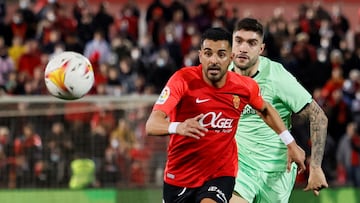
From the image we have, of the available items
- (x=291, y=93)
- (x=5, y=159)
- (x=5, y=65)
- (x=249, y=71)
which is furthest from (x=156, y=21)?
(x=291, y=93)

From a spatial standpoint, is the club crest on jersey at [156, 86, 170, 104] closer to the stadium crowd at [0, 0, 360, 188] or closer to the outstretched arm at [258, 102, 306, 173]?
the outstretched arm at [258, 102, 306, 173]

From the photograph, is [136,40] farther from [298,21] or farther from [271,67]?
[271,67]

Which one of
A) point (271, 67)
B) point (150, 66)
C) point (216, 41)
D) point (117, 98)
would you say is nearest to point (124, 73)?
point (150, 66)

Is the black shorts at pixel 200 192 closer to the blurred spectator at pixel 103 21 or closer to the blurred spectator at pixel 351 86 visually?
the blurred spectator at pixel 351 86

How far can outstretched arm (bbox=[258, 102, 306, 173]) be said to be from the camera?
8898 millimetres

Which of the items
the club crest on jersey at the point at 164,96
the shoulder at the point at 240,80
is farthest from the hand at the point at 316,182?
the club crest on jersey at the point at 164,96

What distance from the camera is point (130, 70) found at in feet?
63.8

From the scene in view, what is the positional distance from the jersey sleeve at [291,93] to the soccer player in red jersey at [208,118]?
63 centimetres

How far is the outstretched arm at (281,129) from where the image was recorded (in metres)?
8.90

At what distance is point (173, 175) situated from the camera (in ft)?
28.3

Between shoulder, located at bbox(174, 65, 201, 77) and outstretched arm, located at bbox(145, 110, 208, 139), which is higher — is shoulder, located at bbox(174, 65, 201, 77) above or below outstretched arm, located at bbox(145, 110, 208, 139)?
above

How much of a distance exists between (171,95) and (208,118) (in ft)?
1.58

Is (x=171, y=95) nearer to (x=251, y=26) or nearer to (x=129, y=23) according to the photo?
(x=251, y=26)

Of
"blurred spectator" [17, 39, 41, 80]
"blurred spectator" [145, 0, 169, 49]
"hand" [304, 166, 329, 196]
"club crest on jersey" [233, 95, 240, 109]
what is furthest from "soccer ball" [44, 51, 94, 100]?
"blurred spectator" [145, 0, 169, 49]
